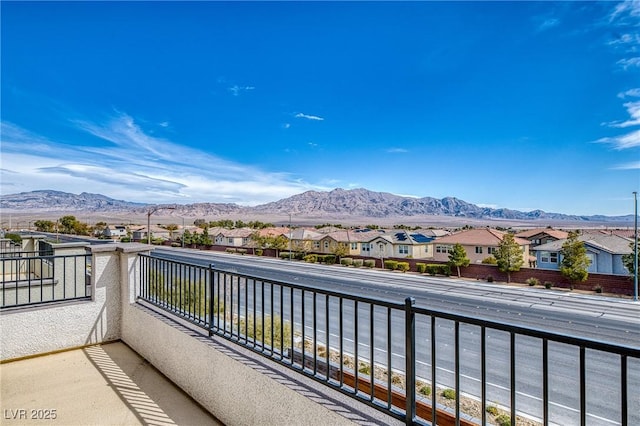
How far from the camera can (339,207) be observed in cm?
16438

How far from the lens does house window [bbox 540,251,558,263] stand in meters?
32.5

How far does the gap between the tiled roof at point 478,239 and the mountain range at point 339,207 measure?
9793 centimetres

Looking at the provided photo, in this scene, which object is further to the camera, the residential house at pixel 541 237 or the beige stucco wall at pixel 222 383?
the residential house at pixel 541 237

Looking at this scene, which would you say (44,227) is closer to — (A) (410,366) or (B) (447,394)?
(B) (447,394)

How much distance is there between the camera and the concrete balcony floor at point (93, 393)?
2.58 meters

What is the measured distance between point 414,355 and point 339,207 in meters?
163

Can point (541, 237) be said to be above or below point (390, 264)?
above

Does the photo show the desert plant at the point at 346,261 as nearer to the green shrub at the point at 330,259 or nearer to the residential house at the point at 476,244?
the green shrub at the point at 330,259

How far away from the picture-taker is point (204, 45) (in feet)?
43.4

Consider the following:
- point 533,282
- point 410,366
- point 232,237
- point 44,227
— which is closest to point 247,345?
point 410,366

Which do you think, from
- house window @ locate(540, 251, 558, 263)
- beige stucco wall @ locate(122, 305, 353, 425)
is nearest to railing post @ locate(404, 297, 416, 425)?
beige stucco wall @ locate(122, 305, 353, 425)

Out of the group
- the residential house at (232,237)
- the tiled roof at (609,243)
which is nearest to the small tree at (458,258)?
the tiled roof at (609,243)

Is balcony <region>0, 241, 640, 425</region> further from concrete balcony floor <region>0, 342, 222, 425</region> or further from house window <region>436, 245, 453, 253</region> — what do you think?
house window <region>436, 245, 453, 253</region>

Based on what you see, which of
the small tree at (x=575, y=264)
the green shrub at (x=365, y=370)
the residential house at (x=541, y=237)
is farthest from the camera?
the residential house at (x=541, y=237)
